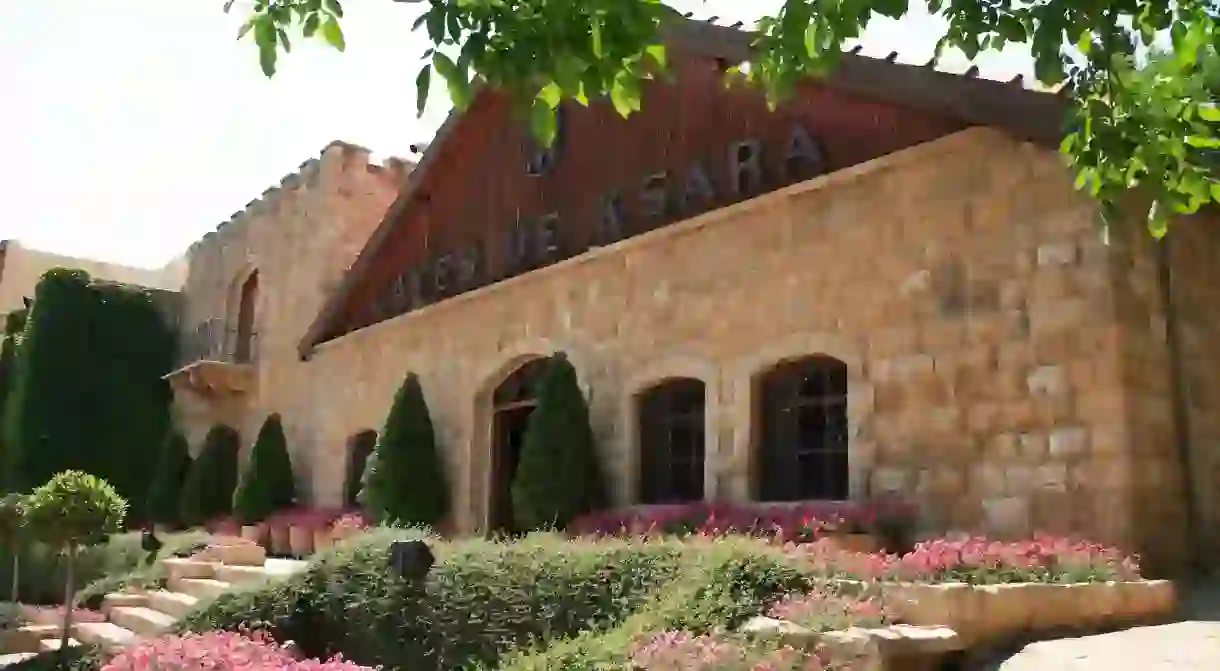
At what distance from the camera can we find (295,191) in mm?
19547

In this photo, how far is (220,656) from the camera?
7137 millimetres

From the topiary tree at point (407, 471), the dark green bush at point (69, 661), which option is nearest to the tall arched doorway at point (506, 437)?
the topiary tree at point (407, 471)

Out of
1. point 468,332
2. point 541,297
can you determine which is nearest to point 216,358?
point 468,332

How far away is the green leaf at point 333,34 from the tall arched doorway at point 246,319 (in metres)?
19.5

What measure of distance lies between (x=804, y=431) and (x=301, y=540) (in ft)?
26.1

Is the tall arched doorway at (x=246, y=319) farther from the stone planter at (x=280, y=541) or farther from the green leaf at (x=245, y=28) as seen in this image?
the green leaf at (x=245, y=28)

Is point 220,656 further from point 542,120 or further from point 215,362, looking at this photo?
point 215,362

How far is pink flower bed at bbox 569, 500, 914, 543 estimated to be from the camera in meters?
7.94

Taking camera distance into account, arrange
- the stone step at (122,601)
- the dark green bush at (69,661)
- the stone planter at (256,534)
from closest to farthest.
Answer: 1. the dark green bush at (69,661)
2. the stone step at (122,601)
3. the stone planter at (256,534)

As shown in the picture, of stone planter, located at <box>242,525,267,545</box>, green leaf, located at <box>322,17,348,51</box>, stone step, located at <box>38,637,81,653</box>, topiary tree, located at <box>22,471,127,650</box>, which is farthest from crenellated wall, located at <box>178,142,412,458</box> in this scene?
green leaf, located at <box>322,17,348,51</box>

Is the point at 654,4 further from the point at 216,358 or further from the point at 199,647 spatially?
the point at 216,358

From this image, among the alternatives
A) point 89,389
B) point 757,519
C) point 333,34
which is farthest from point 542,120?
point 89,389

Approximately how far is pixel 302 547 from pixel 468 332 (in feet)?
12.3

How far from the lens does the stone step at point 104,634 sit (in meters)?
10.3
